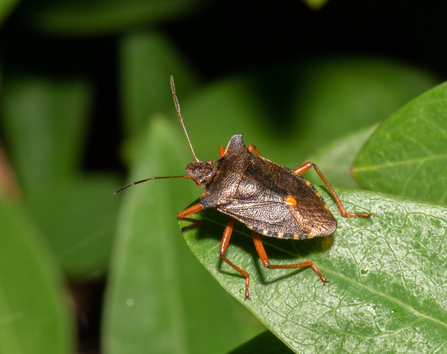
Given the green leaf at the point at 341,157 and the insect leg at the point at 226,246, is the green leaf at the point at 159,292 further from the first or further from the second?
the green leaf at the point at 341,157

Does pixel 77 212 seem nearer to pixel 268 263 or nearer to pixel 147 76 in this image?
pixel 147 76

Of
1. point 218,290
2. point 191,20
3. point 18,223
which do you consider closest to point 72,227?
point 18,223

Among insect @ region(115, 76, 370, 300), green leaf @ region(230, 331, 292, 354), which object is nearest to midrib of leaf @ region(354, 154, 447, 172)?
insect @ region(115, 76, 370, 300)

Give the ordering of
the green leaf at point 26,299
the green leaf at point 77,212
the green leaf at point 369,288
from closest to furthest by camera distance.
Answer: the green leaf at point 369,288 < the green leaf at point 26,299 < the green leaf at point 77,212

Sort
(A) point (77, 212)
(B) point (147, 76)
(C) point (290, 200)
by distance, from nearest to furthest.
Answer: (C) point (290, 200) < (A) point (77, 212) < (B) point (147, 76)

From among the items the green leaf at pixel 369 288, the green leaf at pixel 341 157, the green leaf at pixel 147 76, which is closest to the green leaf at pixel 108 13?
the green leaf at pixel 147 76

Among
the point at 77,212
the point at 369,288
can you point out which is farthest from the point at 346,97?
the point at 77,212
